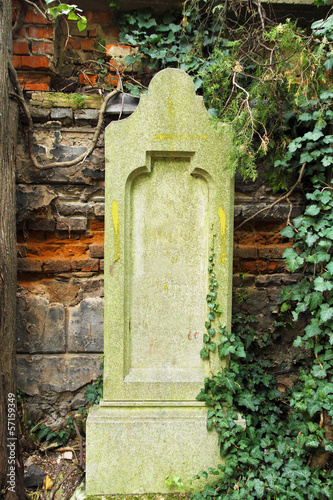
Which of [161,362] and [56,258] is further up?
[56,258]

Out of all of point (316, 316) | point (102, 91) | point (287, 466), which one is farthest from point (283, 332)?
point (102, 91)

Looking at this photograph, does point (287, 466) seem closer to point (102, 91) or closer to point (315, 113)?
point (315, 113)

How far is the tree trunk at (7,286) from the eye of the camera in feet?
7.09

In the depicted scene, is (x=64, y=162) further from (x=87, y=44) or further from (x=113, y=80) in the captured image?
(x=87, y=44)

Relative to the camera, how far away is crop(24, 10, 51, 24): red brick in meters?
2.94

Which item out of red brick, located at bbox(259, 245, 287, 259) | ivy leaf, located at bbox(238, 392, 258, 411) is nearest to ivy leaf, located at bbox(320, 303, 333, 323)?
ivy leaf, located at bbox(238, 392, 258, 411)

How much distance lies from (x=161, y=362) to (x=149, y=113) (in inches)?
62.7

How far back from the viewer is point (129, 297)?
229 centimetres

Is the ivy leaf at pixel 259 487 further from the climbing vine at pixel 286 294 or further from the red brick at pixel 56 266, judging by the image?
the red brick at pixel 56 266

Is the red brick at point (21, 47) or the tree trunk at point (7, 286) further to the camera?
the red brick at point (21, 47)

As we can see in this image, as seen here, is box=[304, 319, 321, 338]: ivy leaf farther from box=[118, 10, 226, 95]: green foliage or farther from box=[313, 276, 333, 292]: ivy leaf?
box=[118, 10, 226, 95]: green foliage

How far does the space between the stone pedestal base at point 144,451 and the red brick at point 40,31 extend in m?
3.00

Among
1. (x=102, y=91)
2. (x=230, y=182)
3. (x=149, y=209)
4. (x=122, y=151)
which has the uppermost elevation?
(x=102, y=91)

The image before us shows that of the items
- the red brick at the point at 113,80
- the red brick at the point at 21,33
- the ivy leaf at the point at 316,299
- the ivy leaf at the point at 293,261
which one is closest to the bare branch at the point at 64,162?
the red brick at the point at 113,80
